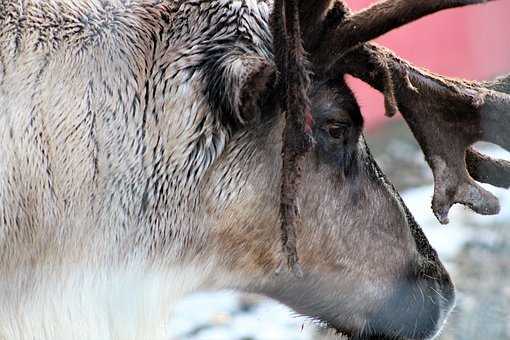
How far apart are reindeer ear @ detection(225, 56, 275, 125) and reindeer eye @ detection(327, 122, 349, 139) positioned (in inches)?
7.4

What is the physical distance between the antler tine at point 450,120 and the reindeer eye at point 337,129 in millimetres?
99

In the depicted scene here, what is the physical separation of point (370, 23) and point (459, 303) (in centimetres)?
172

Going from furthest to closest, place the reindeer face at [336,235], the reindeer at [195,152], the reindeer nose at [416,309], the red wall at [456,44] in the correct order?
the red wall at [456,44] → the reindeer nose at [416,309] → the reindeer face at [336,235] → the reindeer at [195,152]

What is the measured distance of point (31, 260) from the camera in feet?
5.74

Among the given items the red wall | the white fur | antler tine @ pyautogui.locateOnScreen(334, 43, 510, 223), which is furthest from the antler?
the red wall

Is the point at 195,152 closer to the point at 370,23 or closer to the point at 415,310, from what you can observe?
the point at 370,23

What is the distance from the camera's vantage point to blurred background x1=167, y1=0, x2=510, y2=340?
3.21m

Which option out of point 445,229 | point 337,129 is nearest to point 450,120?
point 337,129

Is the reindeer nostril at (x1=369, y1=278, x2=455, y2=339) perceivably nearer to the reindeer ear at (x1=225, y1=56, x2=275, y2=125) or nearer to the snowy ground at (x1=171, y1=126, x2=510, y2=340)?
the reindeer ear at (x1=225, y1=56, x2=275, y2=125)

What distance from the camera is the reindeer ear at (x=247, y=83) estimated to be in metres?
1.73

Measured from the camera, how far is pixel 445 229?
402 cm

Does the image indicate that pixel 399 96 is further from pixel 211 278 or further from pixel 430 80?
pixel 211 278

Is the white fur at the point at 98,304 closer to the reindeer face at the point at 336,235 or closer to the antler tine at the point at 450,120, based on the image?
the reindeer face at the point at 336,235

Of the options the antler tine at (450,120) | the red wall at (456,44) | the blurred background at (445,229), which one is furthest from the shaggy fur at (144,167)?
the red wall at (456,44)
